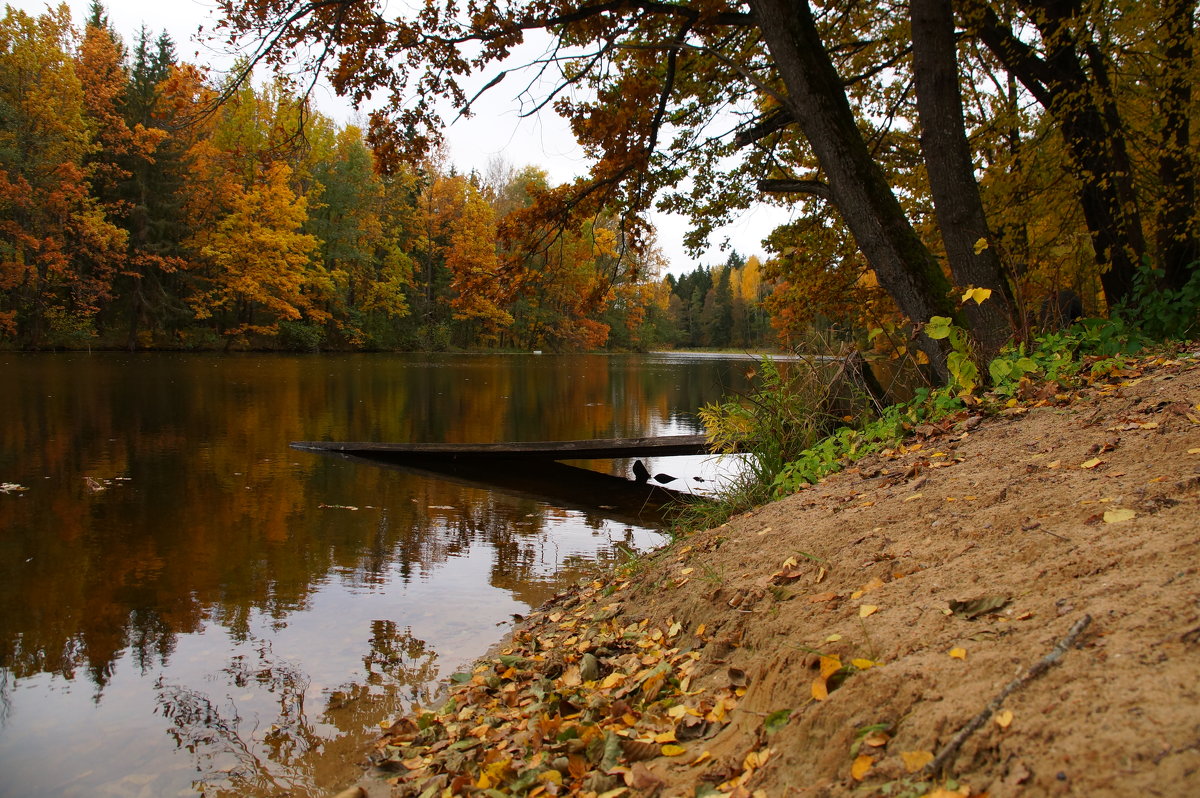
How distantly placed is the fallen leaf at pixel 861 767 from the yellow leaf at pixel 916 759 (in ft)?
0.30

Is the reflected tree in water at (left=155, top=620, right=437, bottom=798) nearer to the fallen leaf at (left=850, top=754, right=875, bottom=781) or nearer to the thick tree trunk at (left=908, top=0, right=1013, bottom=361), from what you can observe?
the fallen leaf at (left=850, top=754, right=875, bottom=781)

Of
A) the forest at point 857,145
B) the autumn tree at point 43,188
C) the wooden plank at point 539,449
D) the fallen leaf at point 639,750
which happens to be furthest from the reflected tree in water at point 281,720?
the autumn tree at point 43,188

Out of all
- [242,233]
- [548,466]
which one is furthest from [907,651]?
[242,233]

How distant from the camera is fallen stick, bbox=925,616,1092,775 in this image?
1655 mm

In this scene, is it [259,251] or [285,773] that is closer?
[285,773]

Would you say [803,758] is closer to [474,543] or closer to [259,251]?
[474,543]

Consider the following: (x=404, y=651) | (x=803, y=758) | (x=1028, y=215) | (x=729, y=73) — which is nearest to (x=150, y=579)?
(x=404, y=651)

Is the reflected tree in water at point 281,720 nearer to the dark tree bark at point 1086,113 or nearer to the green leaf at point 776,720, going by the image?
the green leaf at point 776,720

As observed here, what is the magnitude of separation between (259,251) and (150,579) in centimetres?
3443

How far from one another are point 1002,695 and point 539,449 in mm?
8631

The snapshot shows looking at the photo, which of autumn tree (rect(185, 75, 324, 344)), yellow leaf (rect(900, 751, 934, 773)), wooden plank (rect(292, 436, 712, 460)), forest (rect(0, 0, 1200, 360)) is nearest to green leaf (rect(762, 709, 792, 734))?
yellow leaf (rect(900, 751, 934, 773))

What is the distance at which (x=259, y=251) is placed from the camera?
1416 inches

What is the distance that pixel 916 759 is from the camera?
5.59 feet

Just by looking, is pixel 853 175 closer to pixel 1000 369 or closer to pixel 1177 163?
pixel 1000 369
